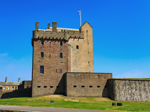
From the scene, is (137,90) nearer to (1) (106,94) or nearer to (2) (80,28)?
(1) (106,94)

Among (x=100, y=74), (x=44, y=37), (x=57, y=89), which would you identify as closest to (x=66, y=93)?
(x=57, y=89)

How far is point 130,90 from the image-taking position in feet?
135

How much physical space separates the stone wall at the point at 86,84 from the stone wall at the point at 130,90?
7.43 feet

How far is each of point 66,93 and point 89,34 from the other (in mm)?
21252

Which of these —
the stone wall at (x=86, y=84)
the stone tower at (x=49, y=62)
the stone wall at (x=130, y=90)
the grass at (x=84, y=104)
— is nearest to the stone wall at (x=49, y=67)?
the stone tower at (x=49, y=62)

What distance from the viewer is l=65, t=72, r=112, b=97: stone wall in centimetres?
4206

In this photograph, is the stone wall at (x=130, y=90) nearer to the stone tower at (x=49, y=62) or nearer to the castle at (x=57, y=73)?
the castle at (x=57, y=73)

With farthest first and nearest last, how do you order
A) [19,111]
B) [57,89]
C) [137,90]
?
1. [57,89]
2. [137,90]
3. [19,111]

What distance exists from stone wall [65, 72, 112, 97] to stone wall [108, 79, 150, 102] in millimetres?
2266

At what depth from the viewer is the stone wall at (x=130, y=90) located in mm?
40531

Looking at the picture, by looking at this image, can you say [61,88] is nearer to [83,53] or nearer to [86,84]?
[86,84]

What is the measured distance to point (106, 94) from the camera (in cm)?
4288

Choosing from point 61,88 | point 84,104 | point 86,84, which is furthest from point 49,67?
point 84,104

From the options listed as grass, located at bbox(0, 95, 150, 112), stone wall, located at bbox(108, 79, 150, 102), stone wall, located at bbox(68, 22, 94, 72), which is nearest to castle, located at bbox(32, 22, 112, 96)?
stone wall, located at bbox(68, 22, 94, 72)
